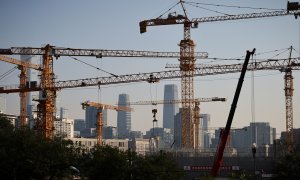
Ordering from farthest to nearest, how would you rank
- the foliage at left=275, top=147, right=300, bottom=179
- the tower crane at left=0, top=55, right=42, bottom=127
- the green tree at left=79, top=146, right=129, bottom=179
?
the tower crane at left=0, top=55, right=42, bottom=127
the foliage at left=275, top=147, right=300, bottom=179
the green tree at left=79, top=146, right=129, bottom=179

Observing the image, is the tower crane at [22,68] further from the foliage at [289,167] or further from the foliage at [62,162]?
the foliage at [289,167]

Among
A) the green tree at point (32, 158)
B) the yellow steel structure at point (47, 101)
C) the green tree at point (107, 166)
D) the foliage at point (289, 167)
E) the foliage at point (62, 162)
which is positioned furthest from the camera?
the yellow steel structure at point (47, 101)

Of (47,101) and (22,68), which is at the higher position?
(22,68)

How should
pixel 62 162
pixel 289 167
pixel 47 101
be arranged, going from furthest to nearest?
1. pixel 47 101
2. pixel 289 167
3. pixel 62 162

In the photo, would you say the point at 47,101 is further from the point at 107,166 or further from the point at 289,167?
the point at 289,167

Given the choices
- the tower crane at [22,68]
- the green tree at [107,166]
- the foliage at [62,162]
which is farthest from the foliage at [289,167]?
the tower crane at [22,68]

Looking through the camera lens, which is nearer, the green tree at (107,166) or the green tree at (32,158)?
the green tree at (32,158)

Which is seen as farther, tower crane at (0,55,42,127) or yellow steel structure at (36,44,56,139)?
tower crane at (0,55,42,127)

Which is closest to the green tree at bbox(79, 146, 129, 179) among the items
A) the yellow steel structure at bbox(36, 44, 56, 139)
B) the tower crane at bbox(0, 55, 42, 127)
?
the yellow steel structure at bbox(36, 44, 56, 139)

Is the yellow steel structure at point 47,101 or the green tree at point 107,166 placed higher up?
the yellow steel structure at point 47,101

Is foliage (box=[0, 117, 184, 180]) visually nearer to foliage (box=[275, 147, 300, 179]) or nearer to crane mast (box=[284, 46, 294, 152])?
foliage (box=[275, 147, 300, 179])

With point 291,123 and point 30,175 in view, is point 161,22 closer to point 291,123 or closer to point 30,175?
point 291,123

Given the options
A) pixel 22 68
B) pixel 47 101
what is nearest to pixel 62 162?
pixel 47 101

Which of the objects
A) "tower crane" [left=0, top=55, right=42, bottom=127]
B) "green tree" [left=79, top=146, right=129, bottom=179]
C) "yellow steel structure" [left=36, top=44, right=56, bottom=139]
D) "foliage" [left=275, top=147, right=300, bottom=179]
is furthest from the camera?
"tower crane" [left=0, top=55, right=42, bottom=127]
